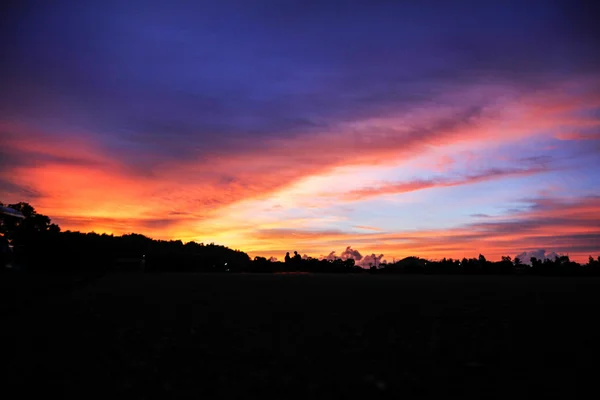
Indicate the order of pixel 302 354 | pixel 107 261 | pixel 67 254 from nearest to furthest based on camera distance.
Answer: pixel 302 354, pixel 67 254, pixel 107 261

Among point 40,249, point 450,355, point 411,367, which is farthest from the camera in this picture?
point 40,249

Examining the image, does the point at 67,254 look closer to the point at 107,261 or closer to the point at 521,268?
the point at 107,261

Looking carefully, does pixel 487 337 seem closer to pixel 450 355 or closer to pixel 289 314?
pixel 450 355

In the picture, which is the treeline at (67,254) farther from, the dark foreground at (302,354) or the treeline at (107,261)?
the dark foreground at (302,354)

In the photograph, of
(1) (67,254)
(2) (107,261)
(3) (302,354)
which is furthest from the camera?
(2) (107,261)

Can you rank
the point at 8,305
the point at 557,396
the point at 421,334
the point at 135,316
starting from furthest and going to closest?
the point at 8,305 → the point at 135,316 → the point at 421,334 → the point at 557,396

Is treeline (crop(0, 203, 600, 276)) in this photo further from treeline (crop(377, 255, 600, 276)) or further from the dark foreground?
the dark foreground

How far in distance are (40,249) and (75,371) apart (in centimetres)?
7419

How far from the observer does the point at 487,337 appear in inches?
263

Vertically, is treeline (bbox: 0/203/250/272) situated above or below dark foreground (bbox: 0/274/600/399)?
above

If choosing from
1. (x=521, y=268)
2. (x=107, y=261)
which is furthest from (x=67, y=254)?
(x=521, y=268)

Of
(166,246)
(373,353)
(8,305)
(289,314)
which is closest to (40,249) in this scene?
(8,305)

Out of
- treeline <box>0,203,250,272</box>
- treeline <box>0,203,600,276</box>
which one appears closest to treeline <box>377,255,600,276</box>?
treeline <box>0,203,600,276</box>

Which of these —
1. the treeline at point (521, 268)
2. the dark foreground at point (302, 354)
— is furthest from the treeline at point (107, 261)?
the dark foreground at point (302, 354)
